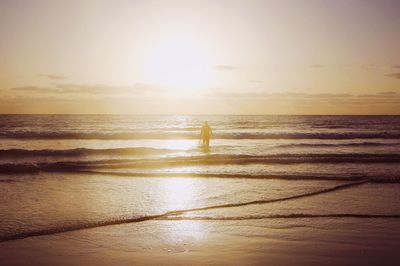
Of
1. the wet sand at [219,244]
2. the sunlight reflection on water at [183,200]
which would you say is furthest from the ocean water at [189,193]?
the wet sand at [219,244]

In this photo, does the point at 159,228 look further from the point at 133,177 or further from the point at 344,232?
the point at 133,177

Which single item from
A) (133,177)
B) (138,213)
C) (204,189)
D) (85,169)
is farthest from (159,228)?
(85,169)

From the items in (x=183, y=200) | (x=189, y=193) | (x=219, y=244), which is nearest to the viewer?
(x=219, y=244)

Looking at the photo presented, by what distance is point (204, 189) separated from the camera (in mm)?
11430

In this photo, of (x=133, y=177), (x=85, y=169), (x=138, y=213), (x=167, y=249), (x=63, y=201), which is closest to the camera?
(x=167, y=249)

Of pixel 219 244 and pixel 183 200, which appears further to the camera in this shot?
pixel 183 200


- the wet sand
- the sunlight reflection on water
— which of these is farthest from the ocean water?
the wet sand

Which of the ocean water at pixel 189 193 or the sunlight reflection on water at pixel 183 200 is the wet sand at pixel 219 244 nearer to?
the sunlight reflection on water at pixel 183 200

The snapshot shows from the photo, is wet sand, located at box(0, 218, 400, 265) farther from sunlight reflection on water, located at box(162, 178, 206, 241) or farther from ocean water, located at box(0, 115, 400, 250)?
ocean water, located at box(0, 115, 400, 250)

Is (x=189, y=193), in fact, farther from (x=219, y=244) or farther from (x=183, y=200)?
(x=219, y=244)

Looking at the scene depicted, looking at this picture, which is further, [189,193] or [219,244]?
[189,193]

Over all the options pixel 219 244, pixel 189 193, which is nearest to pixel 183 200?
pixel 189 193

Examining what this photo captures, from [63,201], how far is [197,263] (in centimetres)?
524

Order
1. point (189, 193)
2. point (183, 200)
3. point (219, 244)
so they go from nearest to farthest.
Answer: point (219, 244) → point (183, 200) → point (189, 193)
